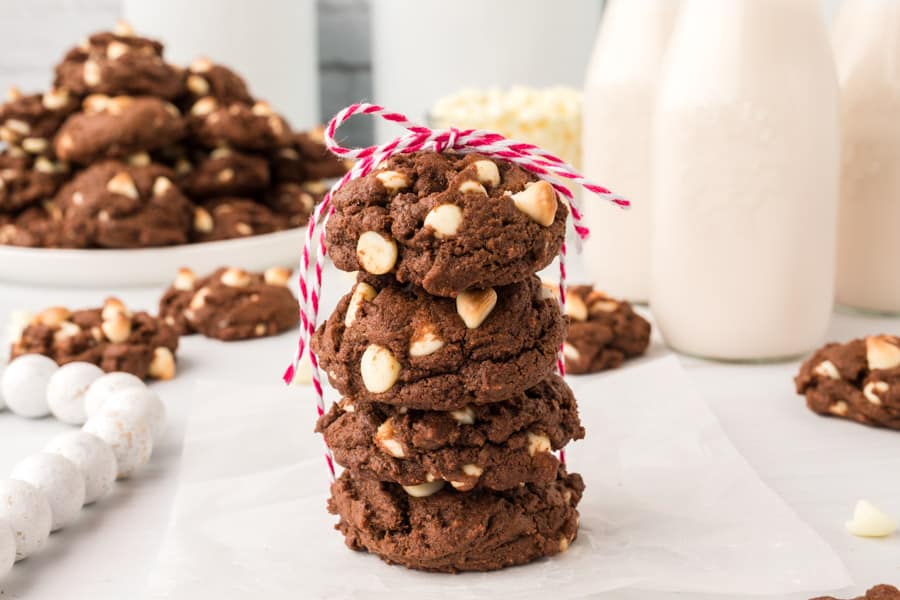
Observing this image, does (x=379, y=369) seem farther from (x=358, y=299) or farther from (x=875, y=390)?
(x=875, y=390)

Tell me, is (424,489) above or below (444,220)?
below

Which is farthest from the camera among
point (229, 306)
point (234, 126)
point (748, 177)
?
point (234, 126)

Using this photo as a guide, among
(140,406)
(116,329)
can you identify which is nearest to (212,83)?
→ (116,329)

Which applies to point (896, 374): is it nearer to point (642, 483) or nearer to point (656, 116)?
point (642, 483)

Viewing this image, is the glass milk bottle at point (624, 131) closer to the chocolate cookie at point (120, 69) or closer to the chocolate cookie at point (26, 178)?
the chocolate cookie at point (120, 69)

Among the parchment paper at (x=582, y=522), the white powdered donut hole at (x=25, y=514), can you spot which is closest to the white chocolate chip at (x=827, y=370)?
the parchment paper at (x=582, y=522)

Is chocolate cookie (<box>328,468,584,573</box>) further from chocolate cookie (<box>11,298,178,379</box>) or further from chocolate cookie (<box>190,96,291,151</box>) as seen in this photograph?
chocolate cookie (<box>190,96,291,151</box>)

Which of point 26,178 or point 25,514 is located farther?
point 26,178

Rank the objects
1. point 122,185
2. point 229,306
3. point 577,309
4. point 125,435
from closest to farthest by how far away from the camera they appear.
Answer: point 125,435 → point 577,309 → point 229,306 → point 122,185
